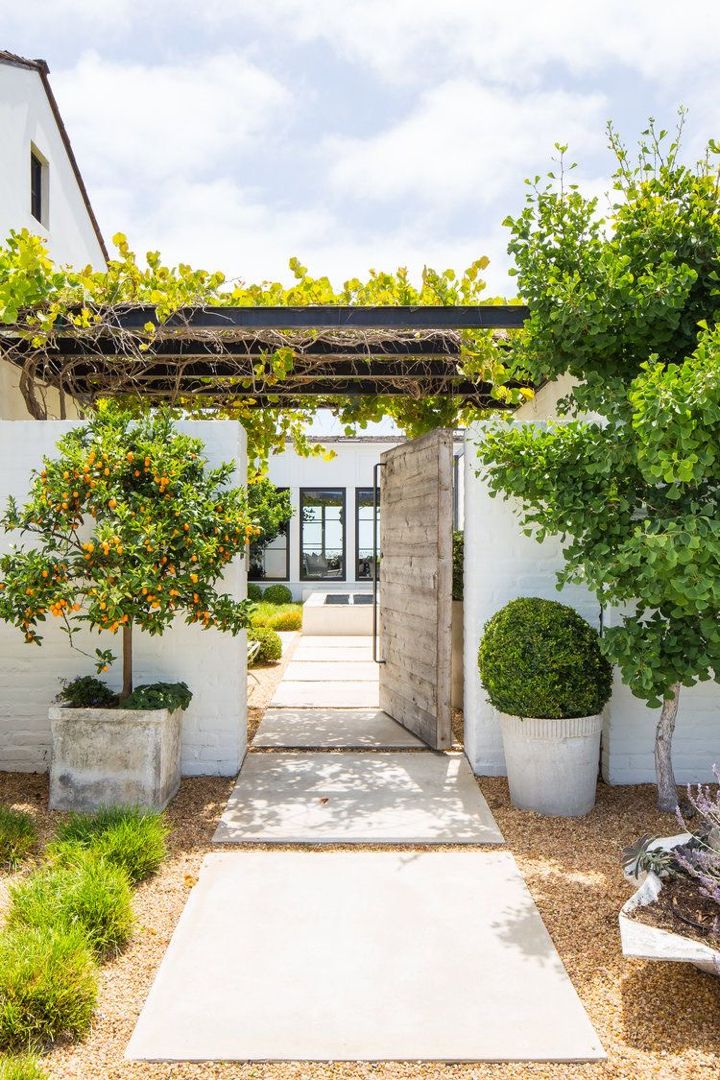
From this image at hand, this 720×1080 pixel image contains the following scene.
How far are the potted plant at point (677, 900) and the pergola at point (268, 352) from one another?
283cm

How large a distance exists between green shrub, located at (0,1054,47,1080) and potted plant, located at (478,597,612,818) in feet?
8.39

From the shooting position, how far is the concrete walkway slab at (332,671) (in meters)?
7.52

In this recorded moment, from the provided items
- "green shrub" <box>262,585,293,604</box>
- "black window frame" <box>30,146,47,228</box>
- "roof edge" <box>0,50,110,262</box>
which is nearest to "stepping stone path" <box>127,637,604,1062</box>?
"roof edge" <box>0,50,110,262</box>

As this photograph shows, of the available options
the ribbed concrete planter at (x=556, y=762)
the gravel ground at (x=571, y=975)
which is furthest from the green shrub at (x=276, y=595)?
the ribbed concrete planter at (x=556, y=762)

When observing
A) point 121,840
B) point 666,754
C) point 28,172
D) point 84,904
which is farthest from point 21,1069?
point 28,172

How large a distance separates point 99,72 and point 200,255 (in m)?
2.19

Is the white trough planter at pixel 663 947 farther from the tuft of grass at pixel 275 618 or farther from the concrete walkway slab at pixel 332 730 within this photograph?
the tuft of grass at pixel 275 618

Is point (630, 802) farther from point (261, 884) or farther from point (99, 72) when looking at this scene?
point (99, 72)

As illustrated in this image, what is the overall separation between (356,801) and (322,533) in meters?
10.8

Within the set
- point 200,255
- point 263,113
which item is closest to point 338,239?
point 263,113

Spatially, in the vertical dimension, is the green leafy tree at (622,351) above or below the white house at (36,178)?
below

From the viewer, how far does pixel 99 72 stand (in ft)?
18.6

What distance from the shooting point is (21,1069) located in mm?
1907

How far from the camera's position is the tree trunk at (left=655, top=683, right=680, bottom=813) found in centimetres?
382
